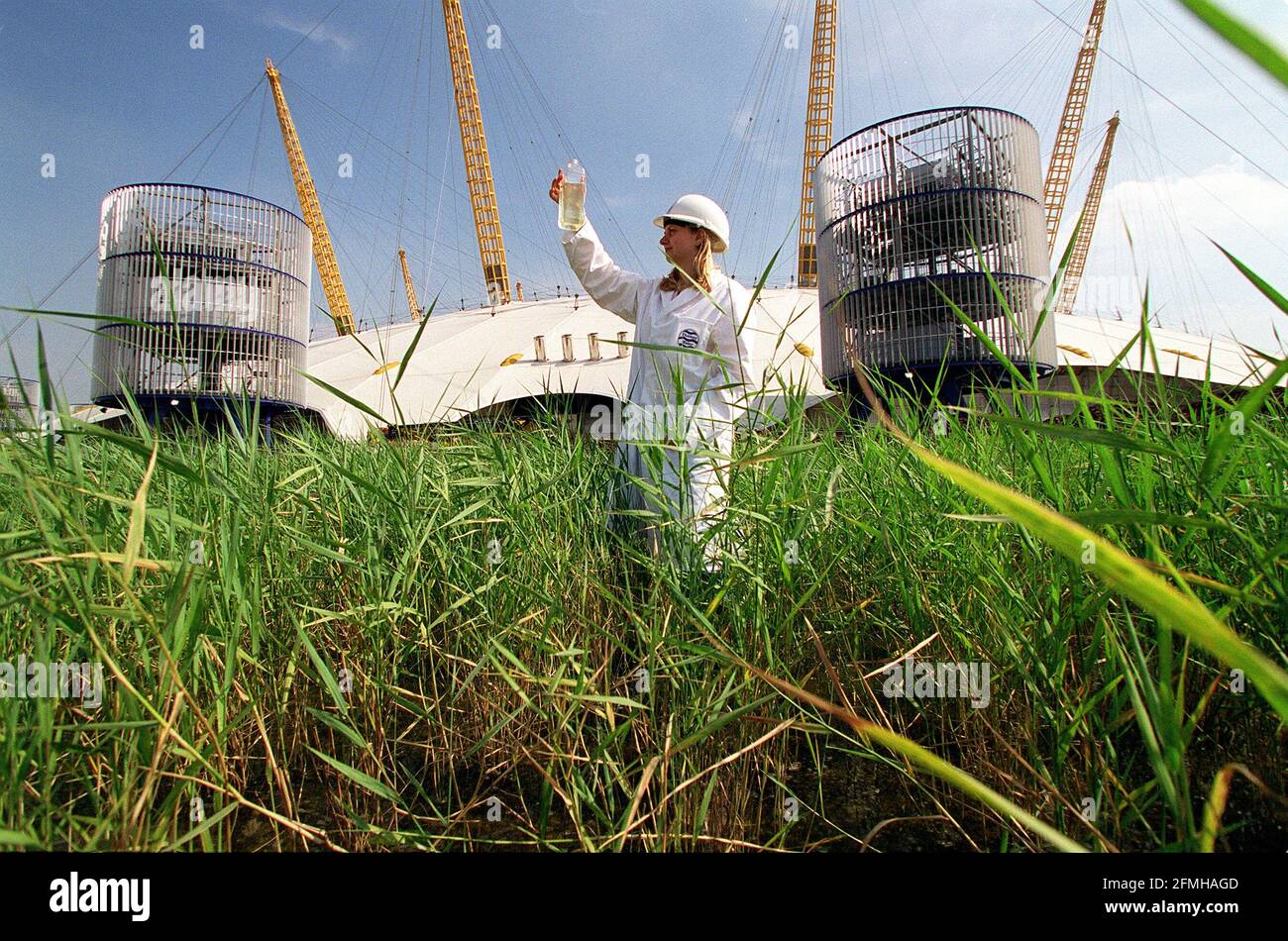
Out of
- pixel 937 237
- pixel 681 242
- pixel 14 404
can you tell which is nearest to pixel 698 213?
pixel 681 242

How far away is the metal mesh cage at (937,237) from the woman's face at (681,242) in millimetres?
7883

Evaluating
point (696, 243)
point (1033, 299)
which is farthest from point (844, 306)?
point (696, 243)

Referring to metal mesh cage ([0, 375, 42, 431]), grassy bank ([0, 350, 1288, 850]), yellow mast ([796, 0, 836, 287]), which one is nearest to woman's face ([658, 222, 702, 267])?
grassy bank ([0, 350, 1288, 850])

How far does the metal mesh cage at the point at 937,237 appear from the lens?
995cm

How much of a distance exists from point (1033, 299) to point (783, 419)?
1090 cm

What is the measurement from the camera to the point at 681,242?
2.49 m

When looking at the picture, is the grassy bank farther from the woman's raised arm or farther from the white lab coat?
the woman's raised arm

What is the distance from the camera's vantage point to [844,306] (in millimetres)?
10523

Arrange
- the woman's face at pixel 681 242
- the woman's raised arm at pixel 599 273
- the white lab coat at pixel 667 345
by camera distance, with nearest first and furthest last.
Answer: the white lab coat at pixel 667 345, the woman's face at pixel 681 242, the woman's raised arm at pixel 599 273

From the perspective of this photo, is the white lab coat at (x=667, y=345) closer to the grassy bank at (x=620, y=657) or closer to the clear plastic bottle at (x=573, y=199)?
the clear plastic bottle at (x=573, y=199)

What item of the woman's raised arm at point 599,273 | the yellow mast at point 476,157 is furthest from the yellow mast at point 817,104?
the woman's raised arm at point 599,273

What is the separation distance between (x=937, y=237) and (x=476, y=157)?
22.7 metres

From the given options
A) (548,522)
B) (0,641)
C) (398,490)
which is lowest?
(0,641)

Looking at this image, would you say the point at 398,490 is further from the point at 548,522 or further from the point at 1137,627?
the point at 1137,627
